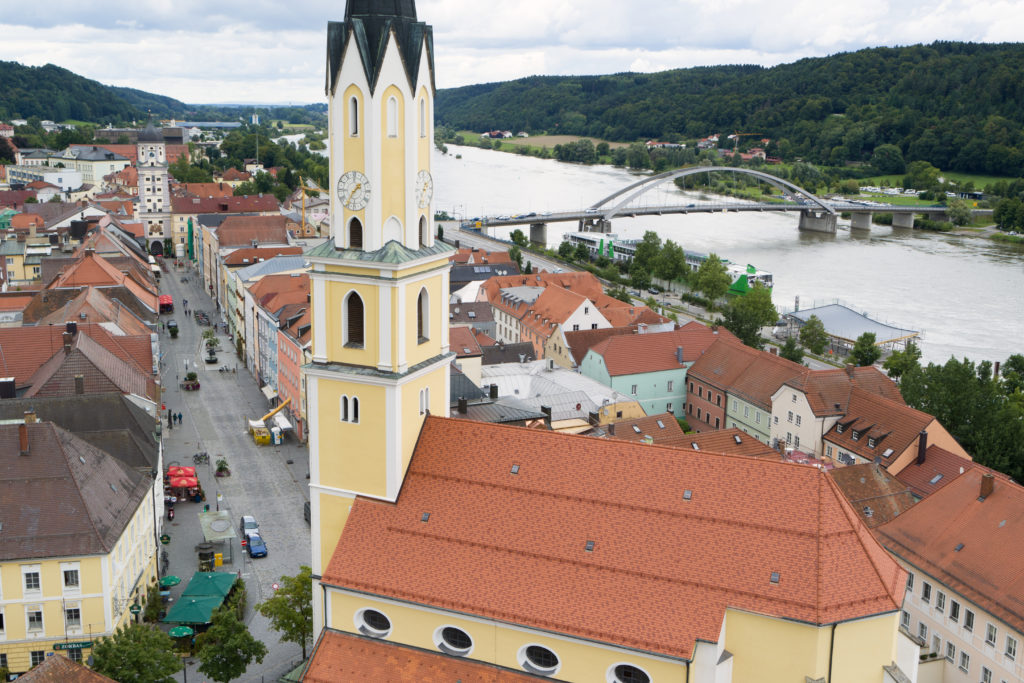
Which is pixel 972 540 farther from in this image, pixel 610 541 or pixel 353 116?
pixel 353 116

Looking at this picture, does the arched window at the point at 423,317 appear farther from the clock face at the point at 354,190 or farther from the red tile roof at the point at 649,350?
the red tile roof at the point at 649,350

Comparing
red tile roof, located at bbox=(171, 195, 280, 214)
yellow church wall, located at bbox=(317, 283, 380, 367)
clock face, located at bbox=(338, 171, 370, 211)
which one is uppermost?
clock face, located at bbox=(338, 171, 370, 211)

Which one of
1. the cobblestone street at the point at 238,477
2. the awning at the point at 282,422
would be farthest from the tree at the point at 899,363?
the awning at the point at 282,422

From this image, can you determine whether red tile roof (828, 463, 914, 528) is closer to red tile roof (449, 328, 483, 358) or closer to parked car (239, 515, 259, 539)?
red tile roof (449, 328, 483, 358)

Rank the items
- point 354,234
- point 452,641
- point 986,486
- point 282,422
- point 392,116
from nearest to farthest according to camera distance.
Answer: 1. point 452,641
2. point 392,116
3. point 354,234
4. point 986,486
5. point 282,422

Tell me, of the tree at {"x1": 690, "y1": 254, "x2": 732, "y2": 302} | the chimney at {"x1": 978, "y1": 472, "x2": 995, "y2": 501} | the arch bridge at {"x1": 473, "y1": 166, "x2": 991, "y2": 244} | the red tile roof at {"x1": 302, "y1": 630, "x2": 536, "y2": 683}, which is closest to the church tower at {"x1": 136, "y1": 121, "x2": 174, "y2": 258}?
the arch bridge at {"x1": 473, "y1": 166, "x2": 991, "y2": 244}

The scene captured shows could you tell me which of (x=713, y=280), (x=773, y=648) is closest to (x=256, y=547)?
(x=773, y=648)

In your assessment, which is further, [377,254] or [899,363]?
[899,363]
